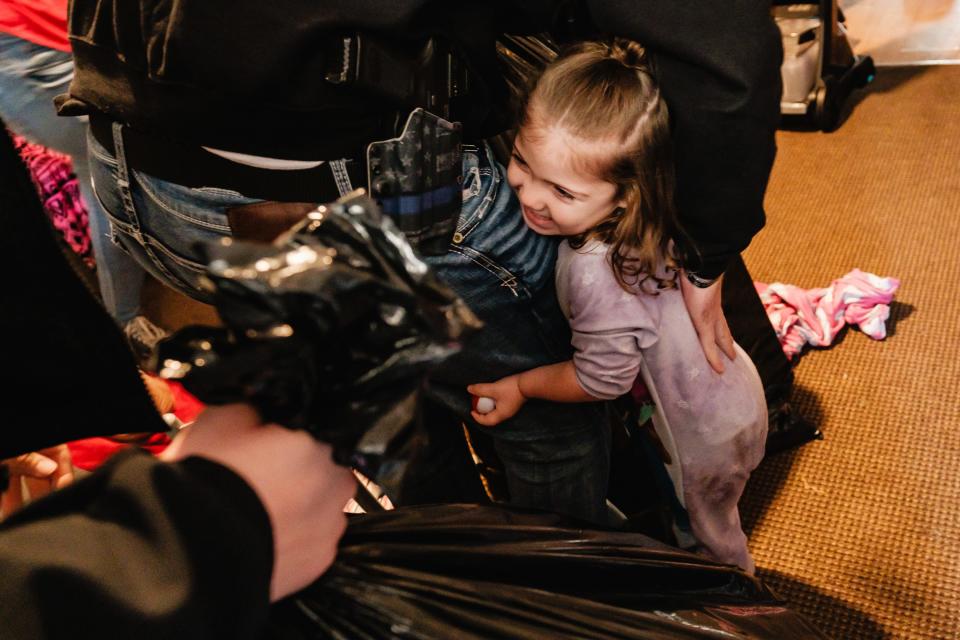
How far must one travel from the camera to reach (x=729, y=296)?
1.30 metres

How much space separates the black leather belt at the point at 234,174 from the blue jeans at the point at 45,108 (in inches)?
23.8

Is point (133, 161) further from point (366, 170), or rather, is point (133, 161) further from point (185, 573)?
point (185, 573)

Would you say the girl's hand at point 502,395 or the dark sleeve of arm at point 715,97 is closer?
the dark sleeve of arm at point 715,97

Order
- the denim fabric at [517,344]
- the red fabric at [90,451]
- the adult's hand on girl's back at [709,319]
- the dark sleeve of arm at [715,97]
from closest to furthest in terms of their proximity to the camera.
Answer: the dark sleeve of arm at [715,97] < the denim fabric at [517,344] < the adult's hand on girl's back at [709,319] < the red fabric at [90,451]

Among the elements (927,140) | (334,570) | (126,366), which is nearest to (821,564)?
(334,570)

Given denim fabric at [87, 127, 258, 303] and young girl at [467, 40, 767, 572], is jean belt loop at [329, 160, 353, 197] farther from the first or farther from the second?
young girl at [467, 40, 767, 572]

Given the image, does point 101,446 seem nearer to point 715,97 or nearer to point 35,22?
point 35,22

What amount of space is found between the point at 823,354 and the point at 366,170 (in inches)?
46.1

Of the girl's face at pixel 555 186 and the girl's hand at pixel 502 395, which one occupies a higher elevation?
the girl's face at pixel 555 186

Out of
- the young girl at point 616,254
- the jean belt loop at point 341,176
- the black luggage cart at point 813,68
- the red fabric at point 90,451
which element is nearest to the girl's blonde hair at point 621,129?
the young girl at point 616,254

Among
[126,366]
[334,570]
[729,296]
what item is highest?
[126,366]

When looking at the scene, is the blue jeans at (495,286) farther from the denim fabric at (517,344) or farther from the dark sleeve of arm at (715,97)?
the dark sleeve of arm at (715,97)

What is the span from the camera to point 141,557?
386mm

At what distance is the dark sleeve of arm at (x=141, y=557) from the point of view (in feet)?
1.21
